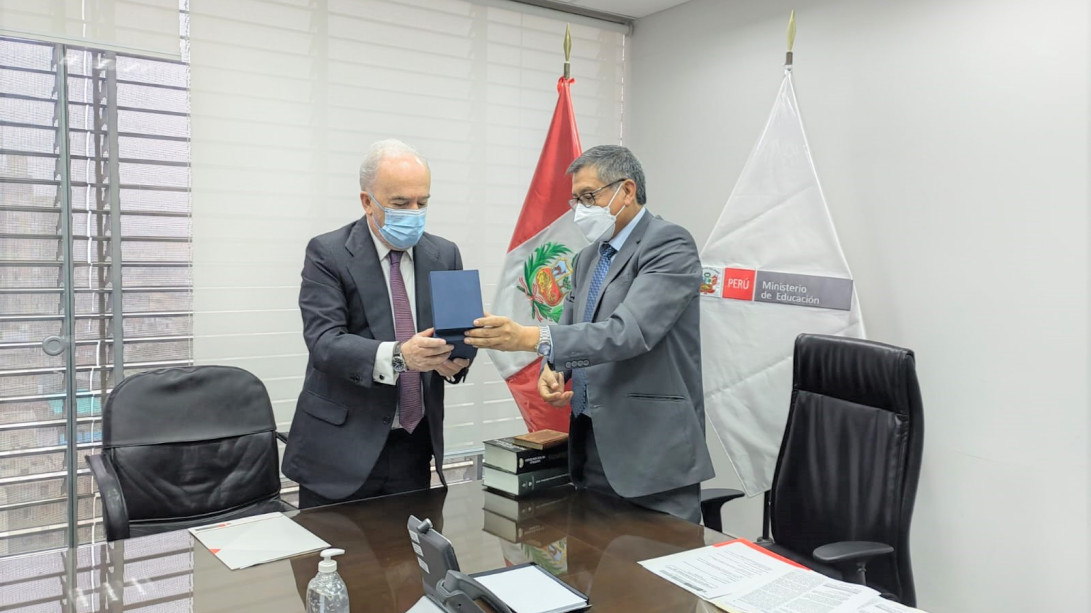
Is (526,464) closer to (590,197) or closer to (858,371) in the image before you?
(590,197)

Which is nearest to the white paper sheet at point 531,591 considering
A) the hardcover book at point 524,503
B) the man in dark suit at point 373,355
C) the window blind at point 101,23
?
the hardcover book at point 524,503

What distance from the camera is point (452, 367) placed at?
215cm

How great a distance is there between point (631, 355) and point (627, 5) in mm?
2531

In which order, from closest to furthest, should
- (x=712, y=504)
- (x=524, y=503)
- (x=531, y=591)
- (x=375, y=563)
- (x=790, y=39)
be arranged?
(x=531, y=591), (x=375, y=563), (x=524, y=503), (x=712, y=504), (x=790, y=39)

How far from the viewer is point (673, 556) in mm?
1716

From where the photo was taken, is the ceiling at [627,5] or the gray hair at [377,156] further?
the ceiling at [627,5]

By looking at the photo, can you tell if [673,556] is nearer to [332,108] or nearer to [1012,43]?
[1012,43]

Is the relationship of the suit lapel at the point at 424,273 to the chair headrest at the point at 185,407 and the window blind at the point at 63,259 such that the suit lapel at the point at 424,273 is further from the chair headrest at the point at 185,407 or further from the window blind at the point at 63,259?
the window blind at the point at 63,259

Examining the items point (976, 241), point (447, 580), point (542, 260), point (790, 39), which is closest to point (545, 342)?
point (447, 580)

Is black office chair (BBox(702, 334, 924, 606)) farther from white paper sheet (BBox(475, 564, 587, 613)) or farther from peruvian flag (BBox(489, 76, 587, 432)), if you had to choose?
peruvian flag (BBox(489, 76, 587, 432))

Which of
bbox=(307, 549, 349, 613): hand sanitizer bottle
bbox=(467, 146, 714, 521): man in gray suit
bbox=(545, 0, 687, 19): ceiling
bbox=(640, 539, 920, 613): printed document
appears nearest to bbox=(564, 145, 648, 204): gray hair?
bbox=(467, 146, 714, 521): man in gray suit

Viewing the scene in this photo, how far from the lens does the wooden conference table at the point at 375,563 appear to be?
147 centimetres

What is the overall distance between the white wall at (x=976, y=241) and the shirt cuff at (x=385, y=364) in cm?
204

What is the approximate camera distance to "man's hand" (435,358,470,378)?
2125 mm
